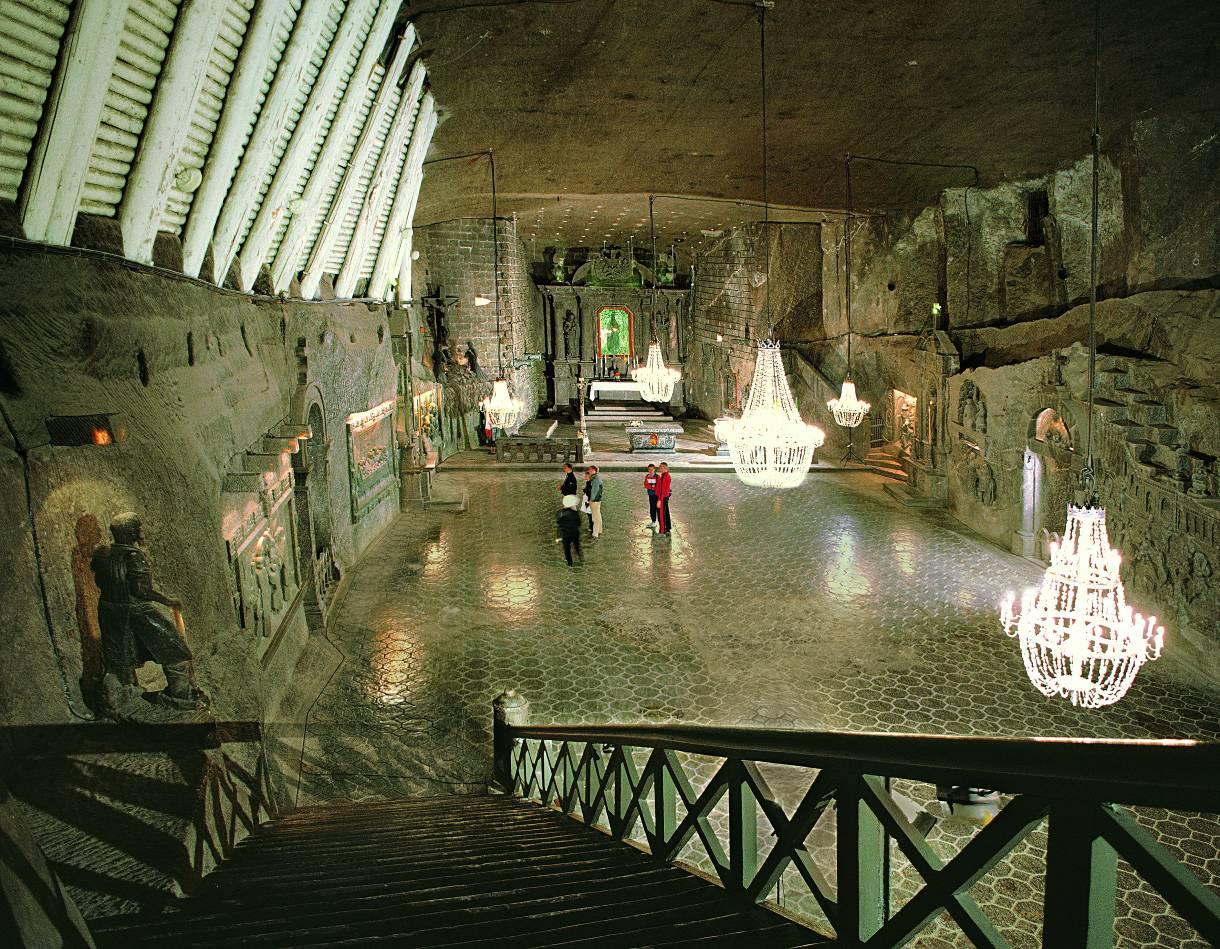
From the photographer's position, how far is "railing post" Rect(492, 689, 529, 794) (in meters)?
5.77

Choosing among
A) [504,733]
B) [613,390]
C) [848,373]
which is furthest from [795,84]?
[613,390]

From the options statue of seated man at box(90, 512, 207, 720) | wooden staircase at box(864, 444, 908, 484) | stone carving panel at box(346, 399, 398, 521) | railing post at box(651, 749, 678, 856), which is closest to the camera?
railing post at box(651, 749, 678, 856)

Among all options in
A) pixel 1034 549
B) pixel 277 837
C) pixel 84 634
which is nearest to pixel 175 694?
pixel 84 634

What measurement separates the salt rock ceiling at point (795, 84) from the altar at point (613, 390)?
1386 cm

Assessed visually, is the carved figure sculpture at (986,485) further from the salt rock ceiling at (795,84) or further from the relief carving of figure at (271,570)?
the relief carving of figure at (271,570)

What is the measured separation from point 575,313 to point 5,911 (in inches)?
1008

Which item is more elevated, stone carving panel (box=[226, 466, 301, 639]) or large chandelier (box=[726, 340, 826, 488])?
large chandelier (box=[726, 340, 826, 488])

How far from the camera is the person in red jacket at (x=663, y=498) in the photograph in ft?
37.6

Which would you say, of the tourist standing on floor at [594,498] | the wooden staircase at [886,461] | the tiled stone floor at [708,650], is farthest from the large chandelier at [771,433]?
the wooden staircase at [886,461]

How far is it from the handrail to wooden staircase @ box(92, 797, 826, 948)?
0.46 metres

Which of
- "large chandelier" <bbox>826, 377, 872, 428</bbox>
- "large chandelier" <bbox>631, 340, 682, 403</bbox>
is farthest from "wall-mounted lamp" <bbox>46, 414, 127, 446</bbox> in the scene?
"large chandelier" <bbox>631, 340, 682, 403</bbox>

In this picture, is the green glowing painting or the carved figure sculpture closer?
the carved figure sculpture

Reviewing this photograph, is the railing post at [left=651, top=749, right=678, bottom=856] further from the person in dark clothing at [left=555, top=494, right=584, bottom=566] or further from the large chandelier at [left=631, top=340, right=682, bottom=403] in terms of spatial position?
the large chandelier at [left=631, top=340, right=682, bottom=403]

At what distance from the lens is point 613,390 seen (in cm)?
2597
